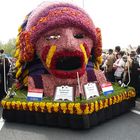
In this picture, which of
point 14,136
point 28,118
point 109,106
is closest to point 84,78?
point 109,106

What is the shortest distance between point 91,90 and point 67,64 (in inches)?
46.7

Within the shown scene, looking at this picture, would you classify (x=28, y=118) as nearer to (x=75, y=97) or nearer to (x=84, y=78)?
(x=75, y=97)

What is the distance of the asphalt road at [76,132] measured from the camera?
7.77 metres

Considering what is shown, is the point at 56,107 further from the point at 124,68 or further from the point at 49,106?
the point at 124,68

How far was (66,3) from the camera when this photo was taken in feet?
35.3

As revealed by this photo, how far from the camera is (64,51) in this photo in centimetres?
971

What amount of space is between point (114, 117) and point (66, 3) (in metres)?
3.52

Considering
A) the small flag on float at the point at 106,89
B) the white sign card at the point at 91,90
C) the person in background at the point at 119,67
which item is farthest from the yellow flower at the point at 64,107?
the person in background at the point at 119,67

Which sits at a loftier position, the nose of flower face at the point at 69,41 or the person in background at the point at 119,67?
the nose of flower face at the point at 69,41

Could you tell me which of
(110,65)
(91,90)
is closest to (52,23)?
(91,90)

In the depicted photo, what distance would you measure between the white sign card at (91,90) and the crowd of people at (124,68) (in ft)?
6.31

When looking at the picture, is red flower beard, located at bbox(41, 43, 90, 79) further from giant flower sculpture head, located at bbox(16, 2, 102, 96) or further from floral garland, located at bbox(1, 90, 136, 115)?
floral garland, located at bbox(1, 90, 136, 115)

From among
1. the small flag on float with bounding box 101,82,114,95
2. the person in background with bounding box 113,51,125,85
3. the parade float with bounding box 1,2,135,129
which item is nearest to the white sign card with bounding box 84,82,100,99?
the parade float with bounding box 1,2,135,129

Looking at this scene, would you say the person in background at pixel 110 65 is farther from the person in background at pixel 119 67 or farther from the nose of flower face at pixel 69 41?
the nose of flower face at pixel 69 41
